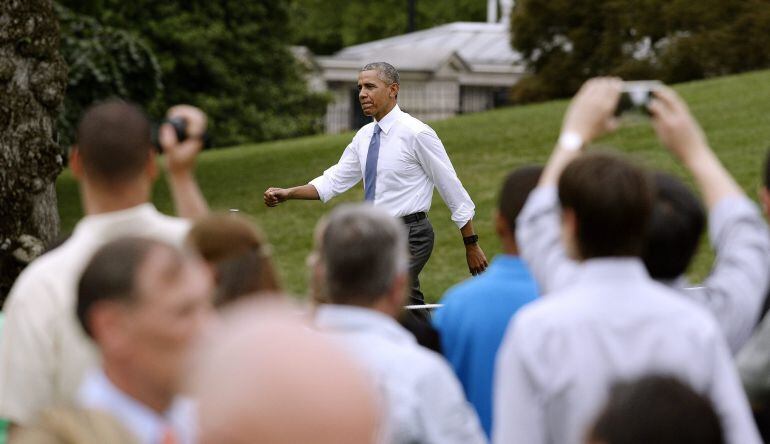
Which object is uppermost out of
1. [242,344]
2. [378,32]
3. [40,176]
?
[242,344]

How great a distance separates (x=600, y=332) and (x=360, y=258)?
625mm

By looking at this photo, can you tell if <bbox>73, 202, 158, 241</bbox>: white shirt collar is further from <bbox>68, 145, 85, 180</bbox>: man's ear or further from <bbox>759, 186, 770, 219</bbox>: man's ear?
<bbox>759, 186, 770, 219</bbox>: man's ear

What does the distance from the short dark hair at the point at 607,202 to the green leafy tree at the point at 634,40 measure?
32319mm

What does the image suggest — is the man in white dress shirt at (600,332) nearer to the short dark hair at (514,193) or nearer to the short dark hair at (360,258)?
the short dark hair at (360,258)

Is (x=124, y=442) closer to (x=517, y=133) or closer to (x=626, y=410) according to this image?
(x=626, y=410)

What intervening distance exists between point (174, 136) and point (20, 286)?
2.07 ft

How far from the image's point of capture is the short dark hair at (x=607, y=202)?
11.6ft

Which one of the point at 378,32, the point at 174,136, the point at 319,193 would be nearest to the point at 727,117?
the point at 319,193

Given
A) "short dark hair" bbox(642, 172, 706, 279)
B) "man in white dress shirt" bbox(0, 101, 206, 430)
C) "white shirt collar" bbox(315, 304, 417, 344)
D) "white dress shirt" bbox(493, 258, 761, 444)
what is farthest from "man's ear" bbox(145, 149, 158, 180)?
"short dark hair" bbox(642, 172, 706, 279)

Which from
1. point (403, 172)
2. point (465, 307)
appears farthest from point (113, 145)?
point (403, 172)

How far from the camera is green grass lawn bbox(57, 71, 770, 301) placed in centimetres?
1770

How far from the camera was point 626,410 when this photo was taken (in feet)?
9.04

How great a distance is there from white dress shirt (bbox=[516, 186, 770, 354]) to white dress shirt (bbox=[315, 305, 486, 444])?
1.45ft

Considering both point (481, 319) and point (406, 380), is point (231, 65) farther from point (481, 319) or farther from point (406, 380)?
point (406, 380)
